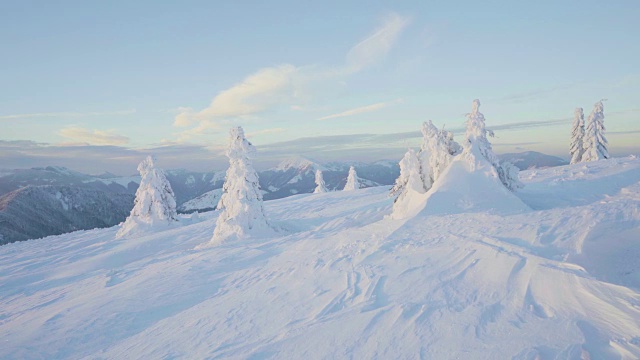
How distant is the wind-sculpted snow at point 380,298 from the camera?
601cm

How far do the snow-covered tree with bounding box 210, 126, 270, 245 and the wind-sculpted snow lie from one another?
494cm

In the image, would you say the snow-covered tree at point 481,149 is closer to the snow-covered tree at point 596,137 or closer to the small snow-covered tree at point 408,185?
the small snow-covered tree at point 408,185

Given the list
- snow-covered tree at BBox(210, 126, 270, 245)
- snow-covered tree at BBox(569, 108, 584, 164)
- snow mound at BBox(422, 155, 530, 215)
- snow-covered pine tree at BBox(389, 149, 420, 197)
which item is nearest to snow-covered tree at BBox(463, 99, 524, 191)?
snow mound at BBox(422, 155, 530, 215)

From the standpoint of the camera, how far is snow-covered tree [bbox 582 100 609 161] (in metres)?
39.1

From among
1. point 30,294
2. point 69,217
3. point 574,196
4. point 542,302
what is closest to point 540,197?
point 574,196

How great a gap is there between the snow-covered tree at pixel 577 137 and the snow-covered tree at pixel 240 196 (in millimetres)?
45863

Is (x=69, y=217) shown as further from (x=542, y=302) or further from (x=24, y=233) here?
(x=542, y=302)

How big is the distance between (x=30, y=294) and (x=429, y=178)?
22216 mm

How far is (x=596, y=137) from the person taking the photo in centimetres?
4006

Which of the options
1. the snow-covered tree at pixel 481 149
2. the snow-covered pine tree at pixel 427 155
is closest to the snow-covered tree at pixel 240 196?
the snow-covered pine tree at pixel 427 155

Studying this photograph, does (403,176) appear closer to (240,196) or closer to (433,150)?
(433,150)

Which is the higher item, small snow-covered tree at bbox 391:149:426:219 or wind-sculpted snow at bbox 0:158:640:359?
small snow-covered tree at bbox 391:149:426:219

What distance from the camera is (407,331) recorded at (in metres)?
6.41

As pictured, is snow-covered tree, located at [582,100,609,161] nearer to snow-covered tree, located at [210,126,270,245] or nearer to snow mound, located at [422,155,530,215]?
snow mound, located at [422,155,530,215]
